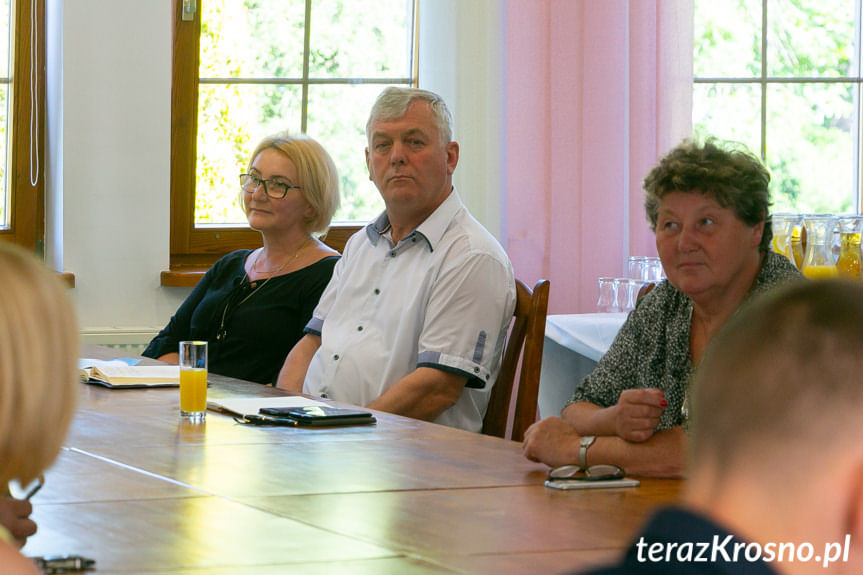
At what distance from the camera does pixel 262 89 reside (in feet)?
14.0

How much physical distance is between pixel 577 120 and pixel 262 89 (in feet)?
3.84

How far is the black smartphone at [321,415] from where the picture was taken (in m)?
2.05

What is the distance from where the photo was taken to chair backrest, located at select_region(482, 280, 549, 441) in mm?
2447

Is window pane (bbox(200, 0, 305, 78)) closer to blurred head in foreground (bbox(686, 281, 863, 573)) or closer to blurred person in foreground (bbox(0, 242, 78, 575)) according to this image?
blurred person in foreground (bbox(0, 242, 78, 575))

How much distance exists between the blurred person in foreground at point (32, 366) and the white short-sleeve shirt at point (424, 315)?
5.29 ft

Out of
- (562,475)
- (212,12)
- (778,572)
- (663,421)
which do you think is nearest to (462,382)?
(663,421)

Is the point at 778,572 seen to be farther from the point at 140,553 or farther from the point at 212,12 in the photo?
the point at 212,12

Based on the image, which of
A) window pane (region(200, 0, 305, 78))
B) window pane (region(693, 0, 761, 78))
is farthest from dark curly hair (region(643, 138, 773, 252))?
window pane (region(693, 0, 761, 78))

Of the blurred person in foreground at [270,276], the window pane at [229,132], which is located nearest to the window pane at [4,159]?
the window pane at [229,132]

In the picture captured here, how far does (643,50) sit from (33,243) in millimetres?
2283

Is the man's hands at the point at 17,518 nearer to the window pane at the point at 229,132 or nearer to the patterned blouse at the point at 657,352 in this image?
the patterned blouse at the point at 657,352

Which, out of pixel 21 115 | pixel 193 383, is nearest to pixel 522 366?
pixel 193 383

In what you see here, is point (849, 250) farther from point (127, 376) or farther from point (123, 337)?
point (123, 337)

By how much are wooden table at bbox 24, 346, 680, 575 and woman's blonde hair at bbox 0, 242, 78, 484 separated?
270 mm
